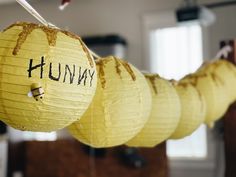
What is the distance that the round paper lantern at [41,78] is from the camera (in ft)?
1.86

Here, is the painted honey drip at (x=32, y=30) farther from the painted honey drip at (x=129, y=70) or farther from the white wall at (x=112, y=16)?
the white wall at (x=112, y=16)

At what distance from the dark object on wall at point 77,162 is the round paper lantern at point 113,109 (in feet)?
4.88

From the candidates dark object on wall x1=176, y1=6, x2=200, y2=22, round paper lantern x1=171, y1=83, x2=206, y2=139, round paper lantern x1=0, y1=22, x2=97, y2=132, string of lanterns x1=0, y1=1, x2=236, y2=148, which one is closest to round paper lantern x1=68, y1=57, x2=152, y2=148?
string of lanterns x1=0, y1=1, x2=236, y2=148

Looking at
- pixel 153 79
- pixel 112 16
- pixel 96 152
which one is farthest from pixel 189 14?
pixel 153 79

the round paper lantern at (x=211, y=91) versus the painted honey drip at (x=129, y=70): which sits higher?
the painted honey drip at (x=129, y=70)

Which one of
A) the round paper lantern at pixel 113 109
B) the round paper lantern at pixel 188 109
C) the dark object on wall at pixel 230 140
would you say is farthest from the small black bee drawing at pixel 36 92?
the dark object on wall at pixel 230 140

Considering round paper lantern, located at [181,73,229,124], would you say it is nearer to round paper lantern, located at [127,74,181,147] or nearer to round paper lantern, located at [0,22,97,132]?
round paper lantern, located at [127,74,181,147]

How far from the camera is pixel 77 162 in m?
2.53

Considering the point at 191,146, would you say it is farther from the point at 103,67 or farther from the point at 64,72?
the point at 64,72

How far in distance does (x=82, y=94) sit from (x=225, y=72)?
0.87 meters

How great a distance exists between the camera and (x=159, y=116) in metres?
0.94

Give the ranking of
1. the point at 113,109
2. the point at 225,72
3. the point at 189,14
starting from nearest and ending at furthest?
the point at 113,109
the point at 225,72
the point at 189,14

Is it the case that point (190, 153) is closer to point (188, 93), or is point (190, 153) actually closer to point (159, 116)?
point (188, 93)

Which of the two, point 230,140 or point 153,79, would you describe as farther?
point 230,140
